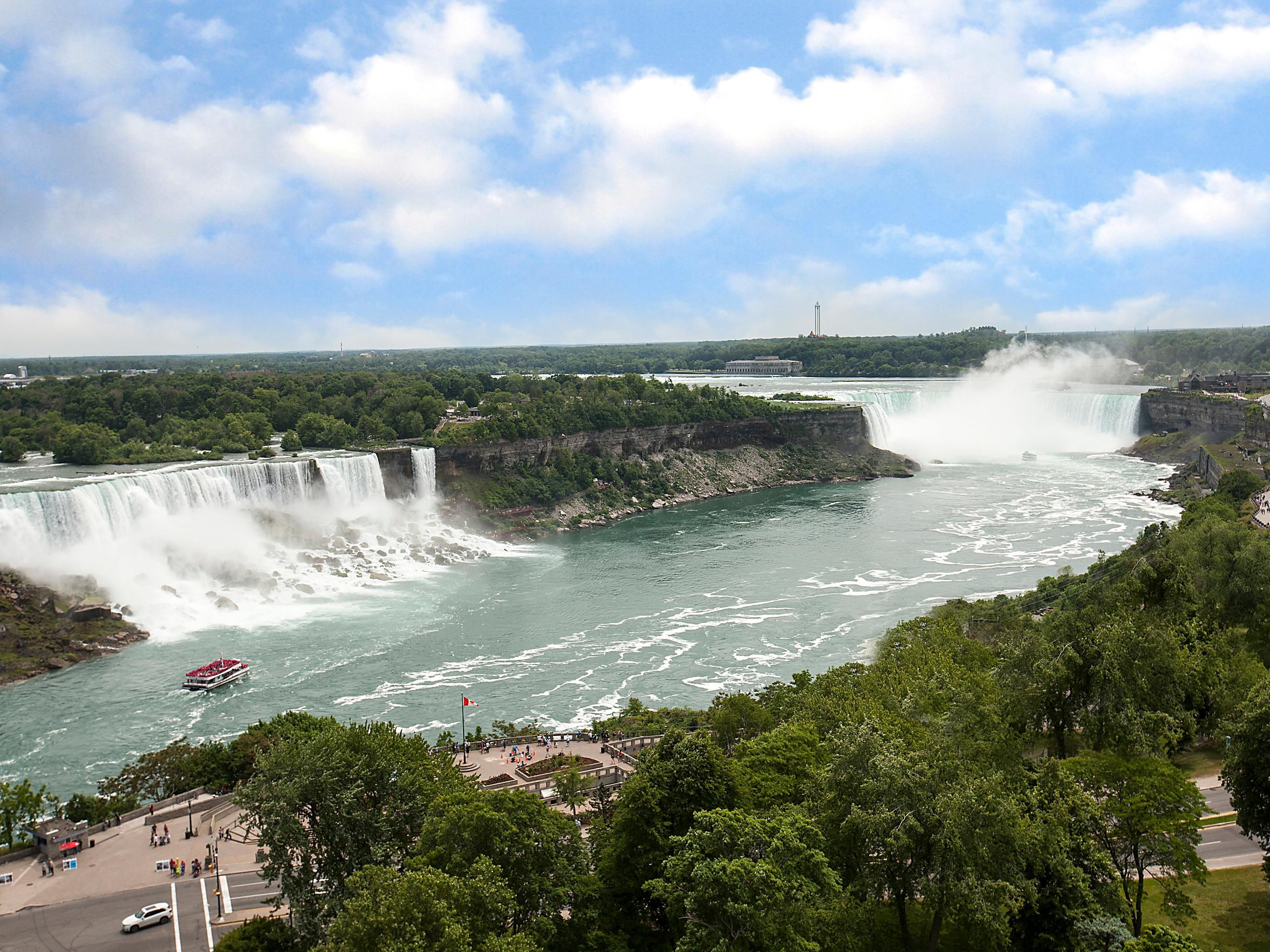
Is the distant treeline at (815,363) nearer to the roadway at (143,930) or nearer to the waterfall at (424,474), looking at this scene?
the waterfall at (424,474)

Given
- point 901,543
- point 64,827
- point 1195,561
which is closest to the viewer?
point 64,827

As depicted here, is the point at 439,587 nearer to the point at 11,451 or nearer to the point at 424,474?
the point at 424,474

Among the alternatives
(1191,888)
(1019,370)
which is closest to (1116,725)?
(1191,888)

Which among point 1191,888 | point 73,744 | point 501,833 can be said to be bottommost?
point 73,744

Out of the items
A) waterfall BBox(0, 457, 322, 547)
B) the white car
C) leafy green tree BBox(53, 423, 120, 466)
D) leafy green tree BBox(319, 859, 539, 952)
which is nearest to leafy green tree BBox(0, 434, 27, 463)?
leafy green tree BBox(53, 423, 120, 466)

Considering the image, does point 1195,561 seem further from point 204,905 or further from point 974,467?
point 974,467

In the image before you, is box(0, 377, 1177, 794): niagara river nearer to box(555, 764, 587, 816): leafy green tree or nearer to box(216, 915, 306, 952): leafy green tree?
box(555, 764, 587, 816): leafy green tree
